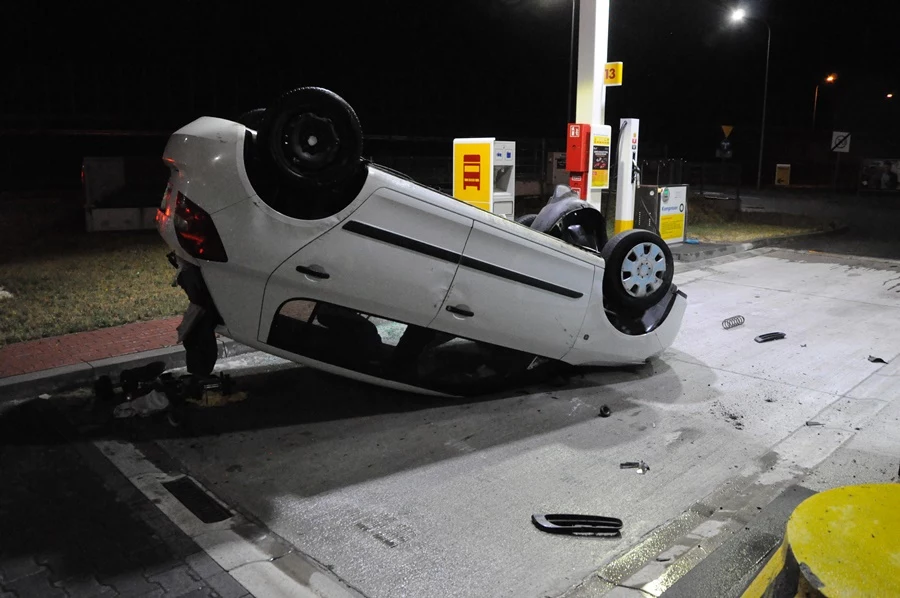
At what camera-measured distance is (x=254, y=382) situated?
20.3 ft

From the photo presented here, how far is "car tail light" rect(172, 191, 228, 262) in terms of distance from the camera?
4531 mm

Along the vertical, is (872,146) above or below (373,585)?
above

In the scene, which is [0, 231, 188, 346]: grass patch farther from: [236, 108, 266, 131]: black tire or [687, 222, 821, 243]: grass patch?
[687, 222, 821, 243]: grass patch

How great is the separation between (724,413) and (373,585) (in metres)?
3.43

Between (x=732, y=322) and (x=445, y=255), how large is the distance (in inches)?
185

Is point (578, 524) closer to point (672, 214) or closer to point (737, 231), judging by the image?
point (672, 214)

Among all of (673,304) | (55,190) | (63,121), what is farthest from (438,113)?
(673,304)

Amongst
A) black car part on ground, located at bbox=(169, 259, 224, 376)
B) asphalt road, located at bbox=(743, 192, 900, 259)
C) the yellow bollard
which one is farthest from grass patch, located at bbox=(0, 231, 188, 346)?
asphalt road, located at bbox=(743, 192, 900, 259)

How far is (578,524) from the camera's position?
3.95 metres

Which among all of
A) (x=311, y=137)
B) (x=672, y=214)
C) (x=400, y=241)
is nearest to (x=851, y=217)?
(x=672, y=214)

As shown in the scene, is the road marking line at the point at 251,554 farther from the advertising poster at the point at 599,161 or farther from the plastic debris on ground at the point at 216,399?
the advertising poster at the point at 599,161

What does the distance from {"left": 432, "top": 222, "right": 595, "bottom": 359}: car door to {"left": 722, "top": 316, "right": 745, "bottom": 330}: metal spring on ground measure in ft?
10.5

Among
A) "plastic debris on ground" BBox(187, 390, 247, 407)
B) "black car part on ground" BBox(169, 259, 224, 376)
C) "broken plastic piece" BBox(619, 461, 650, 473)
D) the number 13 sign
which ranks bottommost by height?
"broken plastic piece" BBox(619, 461, 650, 473)

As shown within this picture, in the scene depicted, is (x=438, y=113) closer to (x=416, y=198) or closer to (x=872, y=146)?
(x=872, y=146)
